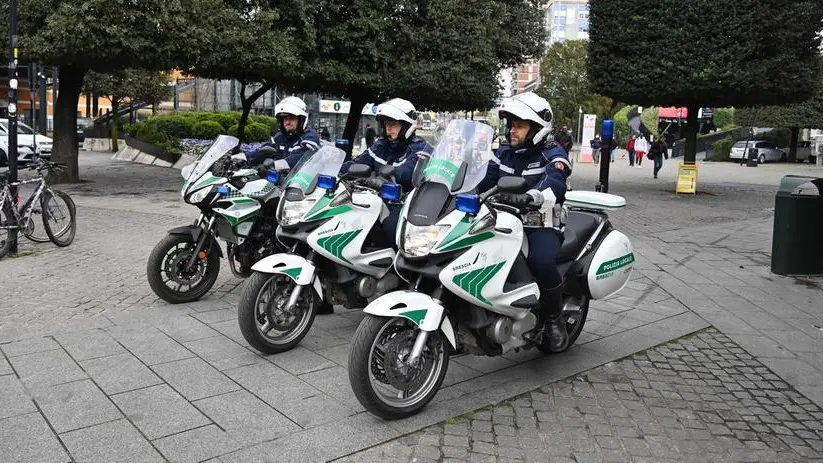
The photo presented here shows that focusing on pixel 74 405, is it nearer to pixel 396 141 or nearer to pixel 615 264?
pixel 396 141

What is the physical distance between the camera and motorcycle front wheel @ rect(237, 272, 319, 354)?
4.88 meters

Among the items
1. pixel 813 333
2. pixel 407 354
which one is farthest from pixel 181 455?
pixel 813 333

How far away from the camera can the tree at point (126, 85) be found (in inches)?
1394

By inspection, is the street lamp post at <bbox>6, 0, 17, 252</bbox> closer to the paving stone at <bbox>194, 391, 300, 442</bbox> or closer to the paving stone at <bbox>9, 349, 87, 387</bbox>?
the paving stone at <bbox>9, 349, 87, 387</bbox>

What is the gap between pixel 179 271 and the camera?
21.1 feet

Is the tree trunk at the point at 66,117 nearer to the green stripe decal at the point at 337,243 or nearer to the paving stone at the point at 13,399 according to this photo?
the paving stone at the point at 13,399

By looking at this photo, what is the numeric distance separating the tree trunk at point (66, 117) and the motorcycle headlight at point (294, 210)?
47.9 feet

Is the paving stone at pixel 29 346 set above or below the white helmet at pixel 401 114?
below

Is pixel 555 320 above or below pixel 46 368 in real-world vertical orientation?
above

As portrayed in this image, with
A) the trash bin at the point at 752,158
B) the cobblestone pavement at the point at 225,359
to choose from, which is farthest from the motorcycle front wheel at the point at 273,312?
the trash bin at the point at 752,158

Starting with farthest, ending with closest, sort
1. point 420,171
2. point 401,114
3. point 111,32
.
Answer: point 111,32 → point 401,114 → point 420,171

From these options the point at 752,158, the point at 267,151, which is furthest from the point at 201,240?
the point at 752,158

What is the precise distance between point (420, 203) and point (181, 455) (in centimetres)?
177

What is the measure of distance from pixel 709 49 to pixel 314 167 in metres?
14.5
